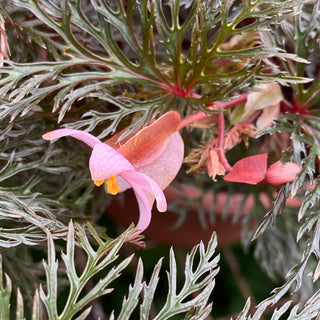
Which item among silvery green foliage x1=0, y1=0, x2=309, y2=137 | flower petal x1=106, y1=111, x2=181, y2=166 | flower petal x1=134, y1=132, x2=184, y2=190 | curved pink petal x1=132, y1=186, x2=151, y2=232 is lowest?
curved pink petal x1=132, y1=186, x2=151, y2=232

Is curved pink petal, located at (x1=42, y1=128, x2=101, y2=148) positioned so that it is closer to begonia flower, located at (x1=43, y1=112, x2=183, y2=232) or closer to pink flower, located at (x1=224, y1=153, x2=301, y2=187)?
begonia flower, located at (x1=43, y1=112, x2=183, y2=232)

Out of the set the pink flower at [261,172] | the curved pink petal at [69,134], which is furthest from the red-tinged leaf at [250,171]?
the curved pink petal at [69,134]

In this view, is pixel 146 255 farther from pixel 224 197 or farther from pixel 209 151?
pixel 209 151

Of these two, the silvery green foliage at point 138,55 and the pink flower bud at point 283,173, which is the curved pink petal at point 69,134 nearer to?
the silvery green foliage at point 138,55

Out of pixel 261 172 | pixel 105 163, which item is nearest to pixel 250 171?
pixel 261 172

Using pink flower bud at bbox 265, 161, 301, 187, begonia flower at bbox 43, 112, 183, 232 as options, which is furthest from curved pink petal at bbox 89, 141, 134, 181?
pink flower bud at bbox 265, 161, 301, 187

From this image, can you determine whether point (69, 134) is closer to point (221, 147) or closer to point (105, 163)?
point (105, 163)

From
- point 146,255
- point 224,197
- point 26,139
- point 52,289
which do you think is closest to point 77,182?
point 26,139

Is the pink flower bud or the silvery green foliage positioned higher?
the silvery green foliage
